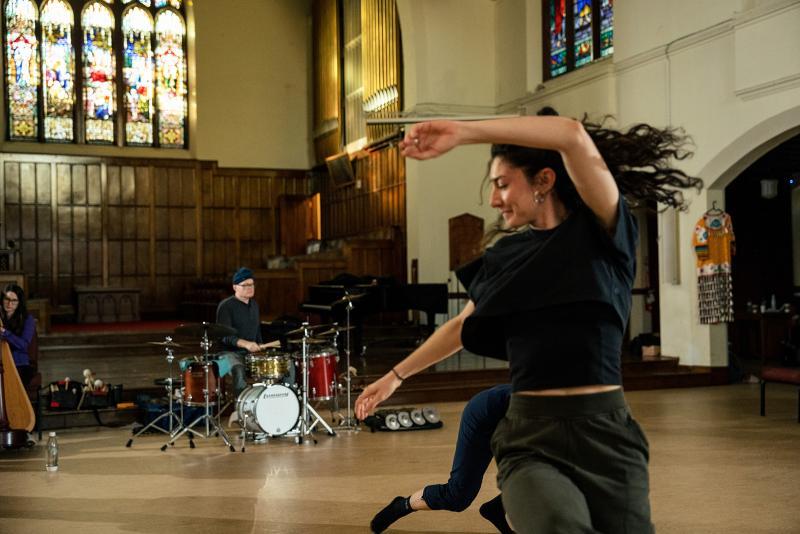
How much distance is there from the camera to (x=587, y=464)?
192cm

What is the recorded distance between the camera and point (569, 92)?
520 inches

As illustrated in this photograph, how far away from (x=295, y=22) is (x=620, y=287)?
18874 millimetres

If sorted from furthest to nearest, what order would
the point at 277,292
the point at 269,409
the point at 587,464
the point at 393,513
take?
the point at 277,292 → the point at 269,409 → the point at 393,513 → the point at 587,464

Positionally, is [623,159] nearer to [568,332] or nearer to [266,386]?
[568,332]

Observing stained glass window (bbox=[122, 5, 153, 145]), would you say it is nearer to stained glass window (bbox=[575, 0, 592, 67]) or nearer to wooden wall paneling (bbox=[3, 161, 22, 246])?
wooden wall paneling (bbox=[3, 161, 22, 246])

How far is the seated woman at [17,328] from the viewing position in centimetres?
753

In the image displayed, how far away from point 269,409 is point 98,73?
1381 centimetres

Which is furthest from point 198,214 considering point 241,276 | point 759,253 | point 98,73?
point 241,276

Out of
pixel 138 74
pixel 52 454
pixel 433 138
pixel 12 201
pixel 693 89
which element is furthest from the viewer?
pixel 138 74

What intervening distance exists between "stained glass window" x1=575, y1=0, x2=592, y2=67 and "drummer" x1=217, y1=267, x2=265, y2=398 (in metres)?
7.40

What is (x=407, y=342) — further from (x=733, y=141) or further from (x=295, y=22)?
(x=295, y=22)

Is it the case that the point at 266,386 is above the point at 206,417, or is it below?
above

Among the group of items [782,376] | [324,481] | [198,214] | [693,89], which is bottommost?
[324,481]

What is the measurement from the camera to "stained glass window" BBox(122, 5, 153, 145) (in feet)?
62.6
